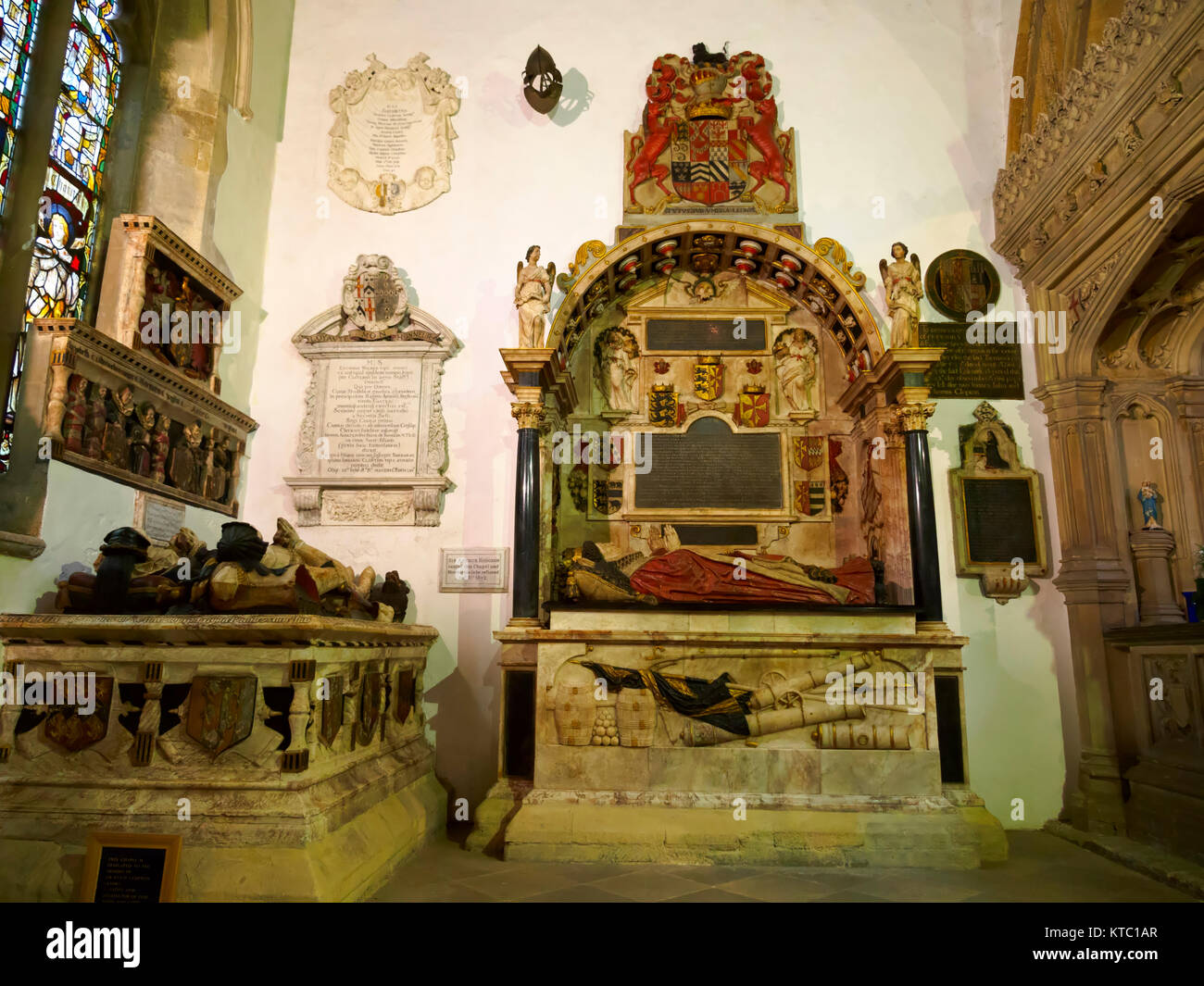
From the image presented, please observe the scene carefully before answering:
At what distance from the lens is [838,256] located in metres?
6.71

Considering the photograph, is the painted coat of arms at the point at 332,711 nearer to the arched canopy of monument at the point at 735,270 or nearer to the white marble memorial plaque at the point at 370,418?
the white marble memorial plaque at the point at 370,418

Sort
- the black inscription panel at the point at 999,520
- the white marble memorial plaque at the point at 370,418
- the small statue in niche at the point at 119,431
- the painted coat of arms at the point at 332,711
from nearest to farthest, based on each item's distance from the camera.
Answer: the painted coat of arms at the point at 332,711, the small statue in niche at the point at 119,431, the black inscription panel at the point at 999,520, the white marble memorial plaque at the point at 370,418

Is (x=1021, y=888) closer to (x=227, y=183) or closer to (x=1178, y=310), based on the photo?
(x=1178, y=310)

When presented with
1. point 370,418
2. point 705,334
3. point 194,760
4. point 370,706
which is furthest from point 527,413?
point 194,760

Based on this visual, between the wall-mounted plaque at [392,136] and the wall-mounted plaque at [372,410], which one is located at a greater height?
the wall-mounted plaque at [392,136]

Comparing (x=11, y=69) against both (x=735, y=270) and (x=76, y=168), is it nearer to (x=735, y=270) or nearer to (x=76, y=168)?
(x=76, y=168)

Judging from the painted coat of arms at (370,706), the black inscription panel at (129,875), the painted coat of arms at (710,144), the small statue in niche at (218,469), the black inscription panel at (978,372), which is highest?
the painted coat of arms at (710,144)

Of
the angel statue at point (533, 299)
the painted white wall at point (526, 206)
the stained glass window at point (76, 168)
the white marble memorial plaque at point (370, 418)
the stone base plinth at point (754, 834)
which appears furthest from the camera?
the white marble memorial plaque at point (370, 418)

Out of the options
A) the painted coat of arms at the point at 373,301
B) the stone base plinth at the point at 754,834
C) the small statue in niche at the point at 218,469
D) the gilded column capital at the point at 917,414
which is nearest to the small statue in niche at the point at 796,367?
the gilded column capital at the point at 917,414

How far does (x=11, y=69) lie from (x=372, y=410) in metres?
3.31

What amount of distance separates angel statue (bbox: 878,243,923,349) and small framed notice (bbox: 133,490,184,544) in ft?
18.6

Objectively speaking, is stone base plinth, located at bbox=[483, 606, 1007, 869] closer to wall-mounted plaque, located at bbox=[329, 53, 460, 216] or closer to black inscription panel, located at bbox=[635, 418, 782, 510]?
black inscription panel, located at bbox=[635, 418, 782, 510]

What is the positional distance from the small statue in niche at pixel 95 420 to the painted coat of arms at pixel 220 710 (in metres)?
2.30

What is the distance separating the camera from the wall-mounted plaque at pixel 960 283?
7051 mm
